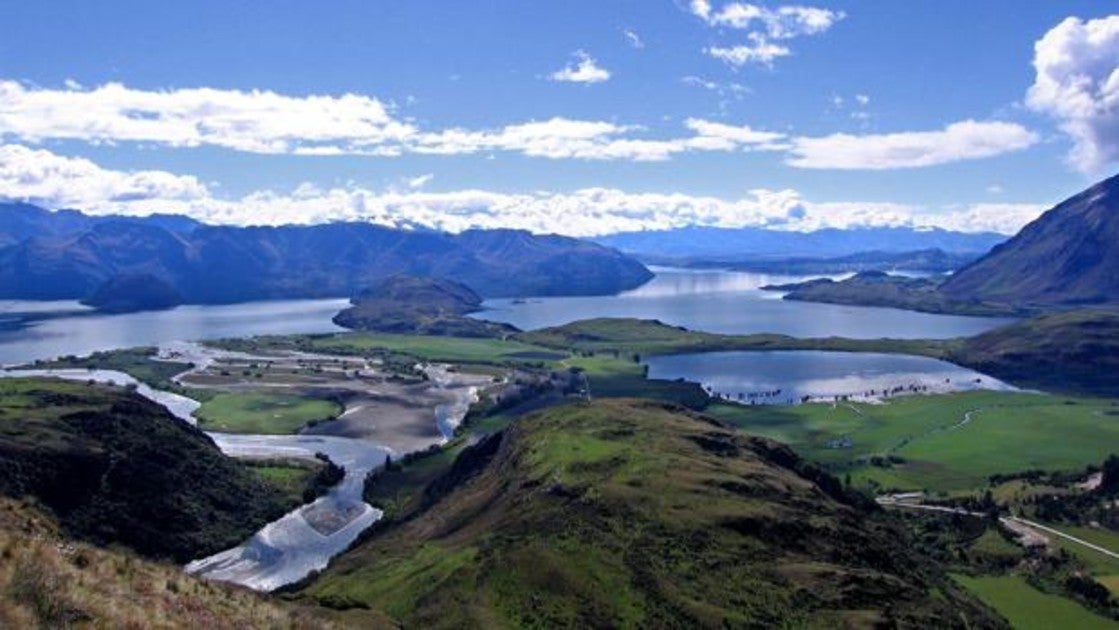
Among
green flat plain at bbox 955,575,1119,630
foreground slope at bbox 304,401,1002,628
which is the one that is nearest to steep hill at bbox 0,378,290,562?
foreground slope at bbox 304,401,1002,628

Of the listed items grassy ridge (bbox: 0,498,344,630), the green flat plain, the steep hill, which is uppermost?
grassy ridge (bbox: 0,498,344,630)

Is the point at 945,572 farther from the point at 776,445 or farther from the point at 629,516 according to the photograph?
the point at 629,516

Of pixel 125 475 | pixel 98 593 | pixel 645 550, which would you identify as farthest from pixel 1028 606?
pixel 125 475

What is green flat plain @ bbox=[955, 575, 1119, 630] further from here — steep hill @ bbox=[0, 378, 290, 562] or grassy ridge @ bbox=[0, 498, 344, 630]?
steep hill @ bbox=[0, 378, 290, 562]

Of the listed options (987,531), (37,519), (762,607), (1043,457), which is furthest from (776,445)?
(37,519)

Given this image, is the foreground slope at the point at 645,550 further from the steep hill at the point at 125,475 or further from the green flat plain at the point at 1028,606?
the steep hill at the point at 125,475

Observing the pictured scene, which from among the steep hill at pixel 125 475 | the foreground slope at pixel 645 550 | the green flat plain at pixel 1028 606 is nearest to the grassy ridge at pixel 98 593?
the foreground slope at pixel 645 550
